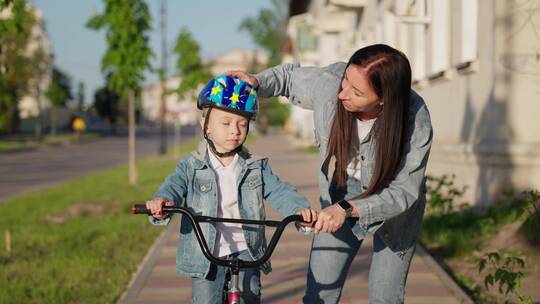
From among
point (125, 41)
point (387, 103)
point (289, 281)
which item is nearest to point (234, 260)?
Answer: point (387, 103)

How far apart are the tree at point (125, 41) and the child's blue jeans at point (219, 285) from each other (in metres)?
14.4

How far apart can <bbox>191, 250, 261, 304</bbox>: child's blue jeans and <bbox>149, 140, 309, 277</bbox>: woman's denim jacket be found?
0.05 metres

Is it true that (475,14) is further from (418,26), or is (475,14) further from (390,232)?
(390,232)

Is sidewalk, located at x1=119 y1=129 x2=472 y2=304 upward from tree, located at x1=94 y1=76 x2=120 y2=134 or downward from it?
downward

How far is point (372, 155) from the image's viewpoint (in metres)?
3.74

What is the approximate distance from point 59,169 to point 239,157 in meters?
22.7

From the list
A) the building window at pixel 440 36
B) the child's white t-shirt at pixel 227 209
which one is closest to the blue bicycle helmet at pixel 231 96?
the child's white t-shirt at pixel 227 209

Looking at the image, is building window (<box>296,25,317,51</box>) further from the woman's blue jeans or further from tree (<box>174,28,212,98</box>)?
the woman's blue jeans

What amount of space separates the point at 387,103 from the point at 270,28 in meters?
83.1

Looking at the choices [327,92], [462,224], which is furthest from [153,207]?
[462,224]

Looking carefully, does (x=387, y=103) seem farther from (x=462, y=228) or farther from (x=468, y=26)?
(x=468, y=26)

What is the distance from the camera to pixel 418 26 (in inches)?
547

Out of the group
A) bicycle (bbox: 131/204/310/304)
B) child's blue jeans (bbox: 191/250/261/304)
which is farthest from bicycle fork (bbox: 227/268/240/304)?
child's blue jeans (bbox: 191/250/261/304)

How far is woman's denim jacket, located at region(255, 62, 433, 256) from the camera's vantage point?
11.8ft
